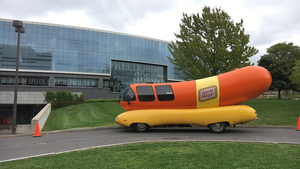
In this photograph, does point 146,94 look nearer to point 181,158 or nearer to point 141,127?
point 141,127

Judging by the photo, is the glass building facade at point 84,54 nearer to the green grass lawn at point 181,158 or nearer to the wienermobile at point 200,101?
the wienermobile at point 200,101

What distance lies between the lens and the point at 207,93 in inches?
443

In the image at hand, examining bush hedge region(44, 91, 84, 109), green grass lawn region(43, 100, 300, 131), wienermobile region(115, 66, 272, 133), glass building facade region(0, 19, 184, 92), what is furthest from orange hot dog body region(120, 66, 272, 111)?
glass building facade region(0, 19, 184, 92)

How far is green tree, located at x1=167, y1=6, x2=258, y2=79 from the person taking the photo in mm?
16625

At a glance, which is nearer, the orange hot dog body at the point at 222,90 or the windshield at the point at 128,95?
the orange hot dog body at the point at 222,90

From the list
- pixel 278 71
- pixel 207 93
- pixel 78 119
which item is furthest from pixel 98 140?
pixel 278 71

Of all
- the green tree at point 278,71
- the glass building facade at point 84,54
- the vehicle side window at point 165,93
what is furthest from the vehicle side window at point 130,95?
the green tree at point 278,71

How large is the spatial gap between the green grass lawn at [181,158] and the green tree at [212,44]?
10135 mm

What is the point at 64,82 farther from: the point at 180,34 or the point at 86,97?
the point at 180,34

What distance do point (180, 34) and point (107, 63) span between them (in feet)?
103

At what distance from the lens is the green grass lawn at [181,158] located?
5.26m

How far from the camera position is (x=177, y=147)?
24.1 ft

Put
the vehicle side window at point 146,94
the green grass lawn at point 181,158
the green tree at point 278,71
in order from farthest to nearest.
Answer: the green tree at point 278,71 → the vehicle side window at point 146,94 → the green grass lawn at point 181,158

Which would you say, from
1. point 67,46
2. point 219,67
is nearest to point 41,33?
point 67,46
